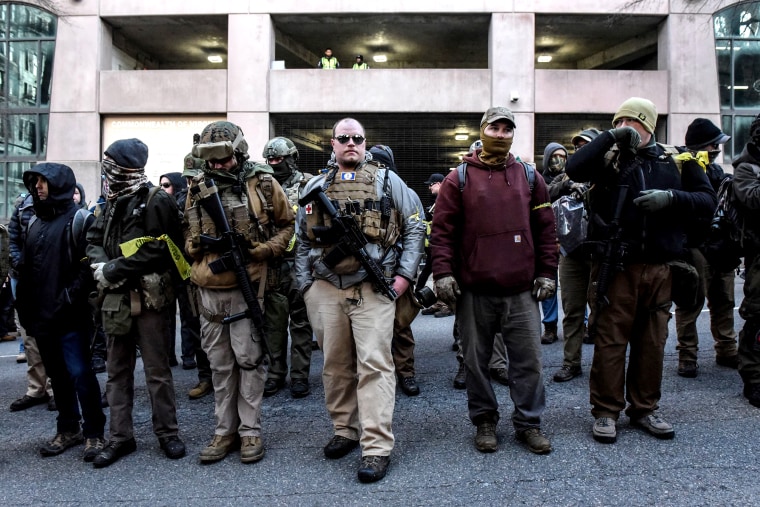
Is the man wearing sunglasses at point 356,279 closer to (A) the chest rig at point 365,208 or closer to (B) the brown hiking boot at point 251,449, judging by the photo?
(A) the chest rig at point 365,208

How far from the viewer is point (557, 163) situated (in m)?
6.37

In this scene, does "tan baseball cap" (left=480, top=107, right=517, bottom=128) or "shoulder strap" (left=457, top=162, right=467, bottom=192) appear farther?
"shoulder strap" (left=457, top=162, right=467, bottom=192)

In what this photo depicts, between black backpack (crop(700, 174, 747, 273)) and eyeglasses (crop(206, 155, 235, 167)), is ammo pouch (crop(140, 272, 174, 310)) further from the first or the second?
black backpack (crop(700, 174, 747, 273))

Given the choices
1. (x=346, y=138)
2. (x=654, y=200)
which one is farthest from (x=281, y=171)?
(x=654, y=200)

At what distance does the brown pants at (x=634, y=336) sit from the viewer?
12.8ft

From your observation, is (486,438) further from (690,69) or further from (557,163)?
(690,69)

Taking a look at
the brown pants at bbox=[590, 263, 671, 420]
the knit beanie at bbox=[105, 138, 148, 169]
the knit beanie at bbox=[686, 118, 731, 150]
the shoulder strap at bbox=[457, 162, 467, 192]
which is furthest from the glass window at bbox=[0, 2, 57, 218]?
the brown pants at bbox=[590, 263, 671, 420]

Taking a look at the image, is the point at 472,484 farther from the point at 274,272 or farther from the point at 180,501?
the point at 274,272

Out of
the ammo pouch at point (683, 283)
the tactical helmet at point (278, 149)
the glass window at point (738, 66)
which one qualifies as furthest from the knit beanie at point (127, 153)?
the glass window at point (738, 66)

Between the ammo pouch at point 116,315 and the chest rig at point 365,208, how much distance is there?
1.33 meters

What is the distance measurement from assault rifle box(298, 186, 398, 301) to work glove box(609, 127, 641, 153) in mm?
1763

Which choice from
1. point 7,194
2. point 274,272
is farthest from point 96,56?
point 274,272

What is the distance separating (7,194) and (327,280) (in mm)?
18401

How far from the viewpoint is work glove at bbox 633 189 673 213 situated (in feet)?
12.0
